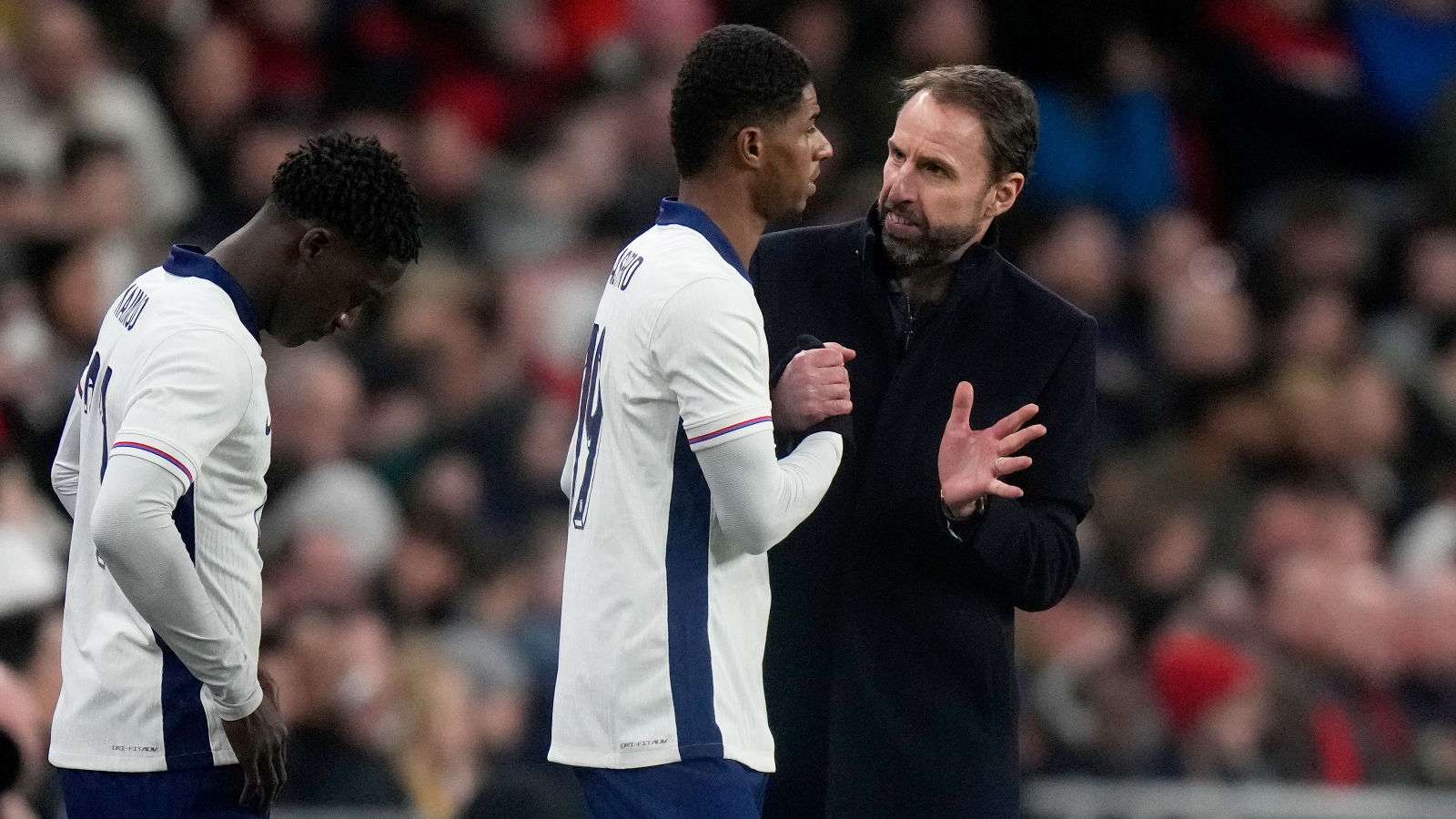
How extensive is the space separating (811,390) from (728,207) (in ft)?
1.15

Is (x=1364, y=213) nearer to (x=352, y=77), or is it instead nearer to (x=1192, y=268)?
(x=1192, y=268)

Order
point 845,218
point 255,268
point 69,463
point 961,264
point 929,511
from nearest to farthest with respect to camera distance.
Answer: point 255,268
point 69,463
point 929,511
point 961,264
point 845,218

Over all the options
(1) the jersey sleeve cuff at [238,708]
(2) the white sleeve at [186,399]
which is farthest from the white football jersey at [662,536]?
(2) the white sleeve at [186,399]

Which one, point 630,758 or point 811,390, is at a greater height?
point 811,390

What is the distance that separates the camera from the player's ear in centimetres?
371

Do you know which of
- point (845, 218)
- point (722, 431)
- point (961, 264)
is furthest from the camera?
point (845, 218)

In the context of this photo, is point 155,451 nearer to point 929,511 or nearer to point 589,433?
point 589,433

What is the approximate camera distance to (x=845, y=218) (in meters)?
9.35

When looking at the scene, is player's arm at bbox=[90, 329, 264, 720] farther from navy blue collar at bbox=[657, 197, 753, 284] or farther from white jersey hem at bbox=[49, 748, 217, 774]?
navy blue collar at bbox=[657, 197, 753, 284]

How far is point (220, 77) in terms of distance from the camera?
28.7ft

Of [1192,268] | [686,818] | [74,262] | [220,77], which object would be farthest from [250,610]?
[1192,268]

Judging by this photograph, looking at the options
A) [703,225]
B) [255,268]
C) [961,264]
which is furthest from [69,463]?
[961,264]

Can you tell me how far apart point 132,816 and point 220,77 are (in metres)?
5.55

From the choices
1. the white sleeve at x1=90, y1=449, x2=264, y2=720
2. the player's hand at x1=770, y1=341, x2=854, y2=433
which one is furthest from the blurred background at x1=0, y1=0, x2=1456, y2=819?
the player's hand at x1=770, y1=341, x2=854, y2=433
